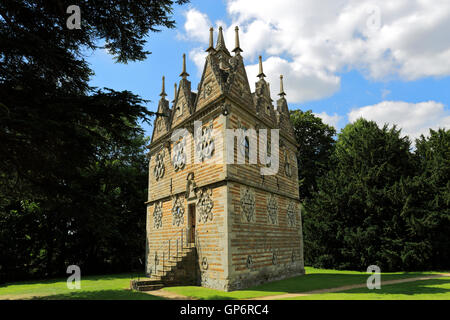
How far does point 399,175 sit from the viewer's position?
74.1 ft

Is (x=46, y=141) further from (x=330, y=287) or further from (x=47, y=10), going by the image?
(x=330, y=287)

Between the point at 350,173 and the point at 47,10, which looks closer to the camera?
the point at 47,10

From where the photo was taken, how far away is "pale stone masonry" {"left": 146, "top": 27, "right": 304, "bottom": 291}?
43.8ft

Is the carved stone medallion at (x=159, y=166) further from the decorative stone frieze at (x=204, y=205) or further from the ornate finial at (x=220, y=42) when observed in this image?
the ornate finial at (x=220, y=42)

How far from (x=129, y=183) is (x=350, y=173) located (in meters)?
20.3

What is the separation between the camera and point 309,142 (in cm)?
3294

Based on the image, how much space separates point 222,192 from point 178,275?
4598 millimetres

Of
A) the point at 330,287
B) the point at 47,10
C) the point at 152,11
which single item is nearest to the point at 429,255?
A: the point at 330,287

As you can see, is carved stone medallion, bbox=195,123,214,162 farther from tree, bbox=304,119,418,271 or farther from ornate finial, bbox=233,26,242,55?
tree, bbox=304,119,418,271

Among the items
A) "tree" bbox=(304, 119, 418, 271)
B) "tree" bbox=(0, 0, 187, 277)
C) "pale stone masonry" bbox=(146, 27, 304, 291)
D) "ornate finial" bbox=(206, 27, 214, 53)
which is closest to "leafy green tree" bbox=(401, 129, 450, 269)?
"tree" bbox=(304, 119, 418, 271)

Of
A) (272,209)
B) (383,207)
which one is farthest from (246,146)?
(383,207)

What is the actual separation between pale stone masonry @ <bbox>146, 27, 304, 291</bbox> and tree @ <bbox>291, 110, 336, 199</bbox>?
11135 millimetres

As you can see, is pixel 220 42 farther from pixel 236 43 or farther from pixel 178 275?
pixel 178 275

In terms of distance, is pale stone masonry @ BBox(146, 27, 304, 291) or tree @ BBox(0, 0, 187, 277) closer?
tree @ BBox(0, 0, 187, 277)
